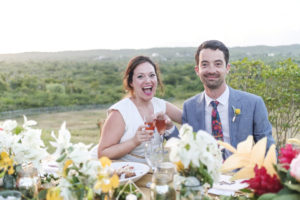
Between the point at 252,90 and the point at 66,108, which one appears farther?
the point at 66,108

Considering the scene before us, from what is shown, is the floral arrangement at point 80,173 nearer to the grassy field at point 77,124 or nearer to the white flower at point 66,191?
the white flower at point 66,191

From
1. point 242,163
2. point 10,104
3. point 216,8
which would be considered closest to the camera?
point 242,163

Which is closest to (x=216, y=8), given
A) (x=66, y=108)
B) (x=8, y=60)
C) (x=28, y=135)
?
(x=66, y=108)

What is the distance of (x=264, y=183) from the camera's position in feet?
3.69

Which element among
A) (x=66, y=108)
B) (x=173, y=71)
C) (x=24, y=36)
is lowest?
(x=66, y=108)

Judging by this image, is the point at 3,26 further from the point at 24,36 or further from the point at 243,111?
the point at 243,111

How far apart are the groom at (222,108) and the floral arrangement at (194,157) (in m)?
1.58

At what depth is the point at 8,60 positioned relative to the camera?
41844mm

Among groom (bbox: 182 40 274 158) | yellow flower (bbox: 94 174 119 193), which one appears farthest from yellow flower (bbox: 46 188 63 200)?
groom (bbox: 182 40 274 158)

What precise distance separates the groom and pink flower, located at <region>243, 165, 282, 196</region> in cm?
160

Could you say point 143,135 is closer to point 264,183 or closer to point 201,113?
point 201,113

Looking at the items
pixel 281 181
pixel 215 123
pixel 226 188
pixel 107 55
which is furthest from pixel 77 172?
pixel 107 55

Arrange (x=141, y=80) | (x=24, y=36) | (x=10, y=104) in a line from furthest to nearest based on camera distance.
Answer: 1. (x=24, y=36)
2. (x=10, y=104)
3. (x=141, y=80)

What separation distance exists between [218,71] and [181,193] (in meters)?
1.82
